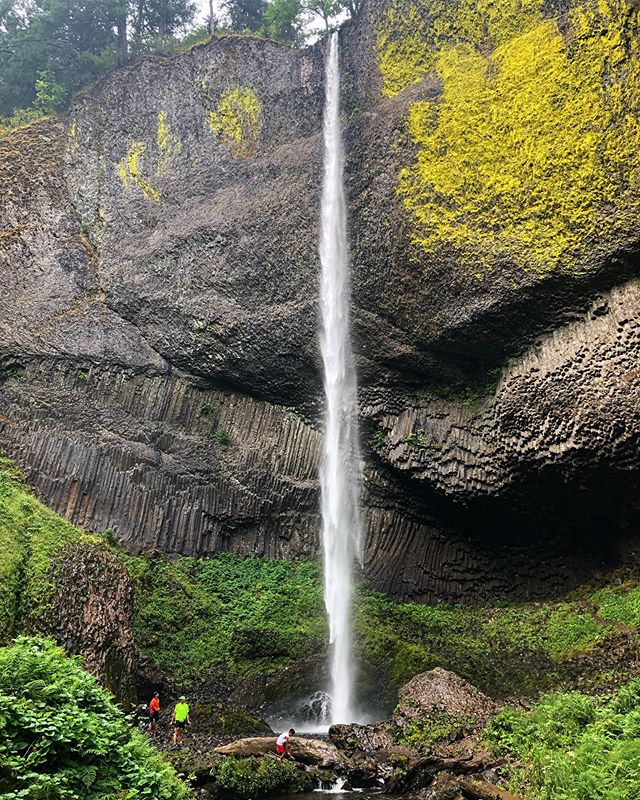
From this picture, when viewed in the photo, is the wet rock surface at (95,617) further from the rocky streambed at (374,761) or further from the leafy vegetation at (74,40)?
the leafy vegetation at (74,40)

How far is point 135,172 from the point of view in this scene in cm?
2097

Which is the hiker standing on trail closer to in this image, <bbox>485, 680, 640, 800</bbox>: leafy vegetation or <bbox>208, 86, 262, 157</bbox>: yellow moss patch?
<bbox>485, 680, 640, 800</bbox>: leafy vegetation

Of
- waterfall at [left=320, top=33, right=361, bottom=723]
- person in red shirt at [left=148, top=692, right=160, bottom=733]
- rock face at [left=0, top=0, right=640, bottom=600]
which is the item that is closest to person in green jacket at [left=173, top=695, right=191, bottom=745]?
person in red shirt at [left=148, top=692, right=160, bottom=733]

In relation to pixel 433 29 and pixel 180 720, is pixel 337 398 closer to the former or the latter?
pixel 180 720

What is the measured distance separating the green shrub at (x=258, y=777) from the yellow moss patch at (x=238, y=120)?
16721mm

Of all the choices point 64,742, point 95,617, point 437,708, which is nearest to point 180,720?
point 95,617

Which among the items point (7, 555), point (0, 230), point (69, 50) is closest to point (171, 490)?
point (7, 555)

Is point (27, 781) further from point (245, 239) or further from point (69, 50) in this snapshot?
point (69, 50)

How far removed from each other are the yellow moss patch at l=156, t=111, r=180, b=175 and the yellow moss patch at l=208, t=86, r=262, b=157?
1.30 meters

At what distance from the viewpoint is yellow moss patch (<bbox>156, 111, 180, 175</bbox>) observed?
2092 cm

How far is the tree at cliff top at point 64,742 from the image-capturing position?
490 cm

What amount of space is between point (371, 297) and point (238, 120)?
789 cm

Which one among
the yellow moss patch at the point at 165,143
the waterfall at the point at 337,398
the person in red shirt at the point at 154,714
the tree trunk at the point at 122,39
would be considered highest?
the tree trunk at the point at 122,39

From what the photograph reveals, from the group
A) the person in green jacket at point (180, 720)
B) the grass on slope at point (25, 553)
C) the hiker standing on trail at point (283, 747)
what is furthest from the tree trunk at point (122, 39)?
the hiker standing on trail at point (283, 747)
